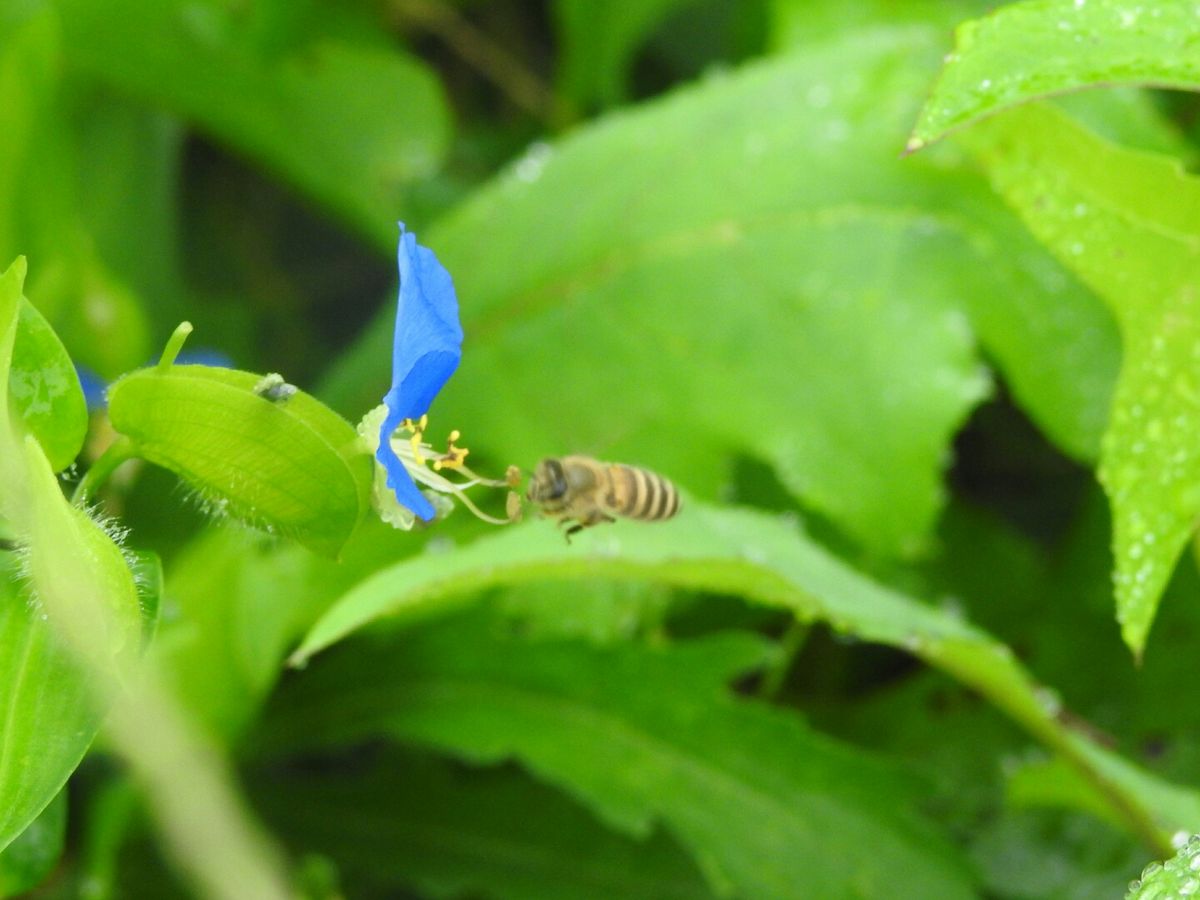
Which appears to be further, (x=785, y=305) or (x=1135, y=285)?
(x=785, y=305)

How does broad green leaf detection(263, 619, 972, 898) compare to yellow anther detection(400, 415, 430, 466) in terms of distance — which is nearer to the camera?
yellow anther detection(400, 415, 430, 466)

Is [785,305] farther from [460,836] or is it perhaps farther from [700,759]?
[460,836]

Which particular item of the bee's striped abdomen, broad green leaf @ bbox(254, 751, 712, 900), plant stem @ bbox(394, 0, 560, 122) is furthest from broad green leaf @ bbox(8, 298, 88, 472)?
plant stem @ bbox(394, 0, 560, 122)

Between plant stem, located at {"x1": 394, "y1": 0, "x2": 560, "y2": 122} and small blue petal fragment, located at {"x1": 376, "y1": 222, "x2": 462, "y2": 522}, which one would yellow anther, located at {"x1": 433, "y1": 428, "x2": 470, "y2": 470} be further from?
plant stem, located at {"x1": 394, "y1": 0, "x2": 560, "y2": 122}

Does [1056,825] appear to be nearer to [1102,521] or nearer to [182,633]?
[1102,521]

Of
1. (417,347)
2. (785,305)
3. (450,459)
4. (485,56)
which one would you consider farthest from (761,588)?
(485,56)
